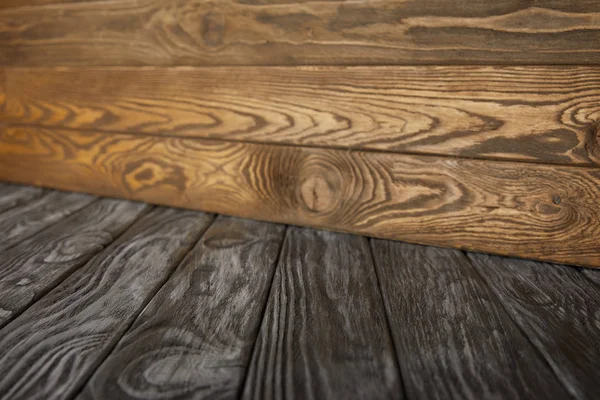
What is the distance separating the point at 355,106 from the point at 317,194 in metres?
0.25

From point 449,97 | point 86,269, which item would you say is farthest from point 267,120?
point 86,269

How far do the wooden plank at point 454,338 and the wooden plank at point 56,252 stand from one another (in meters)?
0.68

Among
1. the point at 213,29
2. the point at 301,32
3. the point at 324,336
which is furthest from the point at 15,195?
the point at 324,336

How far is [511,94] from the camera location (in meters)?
0.91

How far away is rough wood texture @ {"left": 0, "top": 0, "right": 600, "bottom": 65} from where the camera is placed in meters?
0.88

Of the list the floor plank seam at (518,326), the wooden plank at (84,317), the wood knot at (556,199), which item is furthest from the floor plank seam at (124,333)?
the wood knot at (556,199)

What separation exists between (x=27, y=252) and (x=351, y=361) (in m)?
0.82

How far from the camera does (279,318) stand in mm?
722

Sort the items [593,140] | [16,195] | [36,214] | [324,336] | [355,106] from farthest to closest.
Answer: [16,195]
[36,214]
[355,106]
[593,140]
[324,336]

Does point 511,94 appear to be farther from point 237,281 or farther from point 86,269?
point 86,269

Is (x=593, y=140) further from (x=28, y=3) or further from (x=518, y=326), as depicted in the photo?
(x=28, y=3)

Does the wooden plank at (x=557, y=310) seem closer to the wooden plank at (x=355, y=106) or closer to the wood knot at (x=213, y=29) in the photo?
the wooden plank at (x=355, y=106)

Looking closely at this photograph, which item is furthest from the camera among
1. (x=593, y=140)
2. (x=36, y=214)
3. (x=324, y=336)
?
(x=36, y=214)

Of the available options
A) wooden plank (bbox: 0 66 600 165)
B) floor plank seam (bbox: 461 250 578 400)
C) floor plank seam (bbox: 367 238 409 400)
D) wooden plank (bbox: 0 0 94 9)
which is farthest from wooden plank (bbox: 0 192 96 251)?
floor plank seam (bbox: 461 250 578 400)
